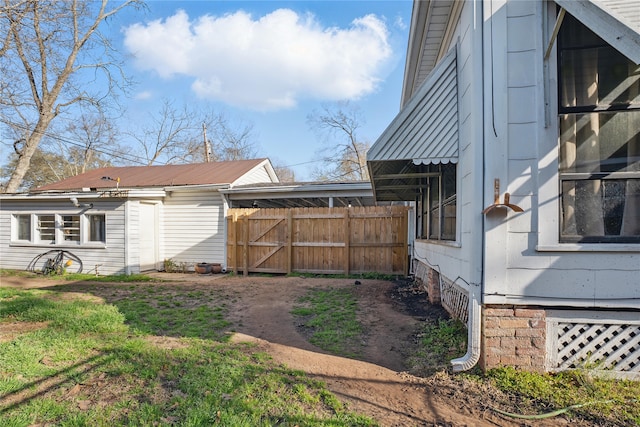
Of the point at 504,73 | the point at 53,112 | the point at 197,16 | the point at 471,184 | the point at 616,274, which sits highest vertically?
the point at 197,16

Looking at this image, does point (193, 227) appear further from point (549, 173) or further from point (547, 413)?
point (547, 413)

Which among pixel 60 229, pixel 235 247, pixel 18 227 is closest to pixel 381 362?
pixel 235 247

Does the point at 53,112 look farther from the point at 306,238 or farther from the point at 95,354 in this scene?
the point at 95,354

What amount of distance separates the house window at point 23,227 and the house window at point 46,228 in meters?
0.67

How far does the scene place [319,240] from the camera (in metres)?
10.1

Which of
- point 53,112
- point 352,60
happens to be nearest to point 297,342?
point 352,60

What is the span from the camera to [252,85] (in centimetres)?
2669

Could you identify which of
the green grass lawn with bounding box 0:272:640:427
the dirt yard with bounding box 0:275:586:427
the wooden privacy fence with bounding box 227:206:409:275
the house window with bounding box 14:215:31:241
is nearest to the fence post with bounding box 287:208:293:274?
the wooden privacy fence with bounding box 227:206:409:275

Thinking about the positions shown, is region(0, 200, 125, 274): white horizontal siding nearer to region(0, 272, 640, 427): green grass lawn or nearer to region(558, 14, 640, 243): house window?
region(0, 272, 640, 427): green grass lawn

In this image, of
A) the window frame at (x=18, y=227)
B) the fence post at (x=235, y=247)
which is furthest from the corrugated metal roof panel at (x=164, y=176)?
the window frame at (x=18, y=227)

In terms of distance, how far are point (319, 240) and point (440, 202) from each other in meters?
5.14

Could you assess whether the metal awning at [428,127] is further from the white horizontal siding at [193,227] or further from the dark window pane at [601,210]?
the white horizontal siding at [193,227]

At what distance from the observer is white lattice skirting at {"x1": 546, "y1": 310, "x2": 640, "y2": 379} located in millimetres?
3107

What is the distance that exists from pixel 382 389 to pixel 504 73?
3.23 meters
